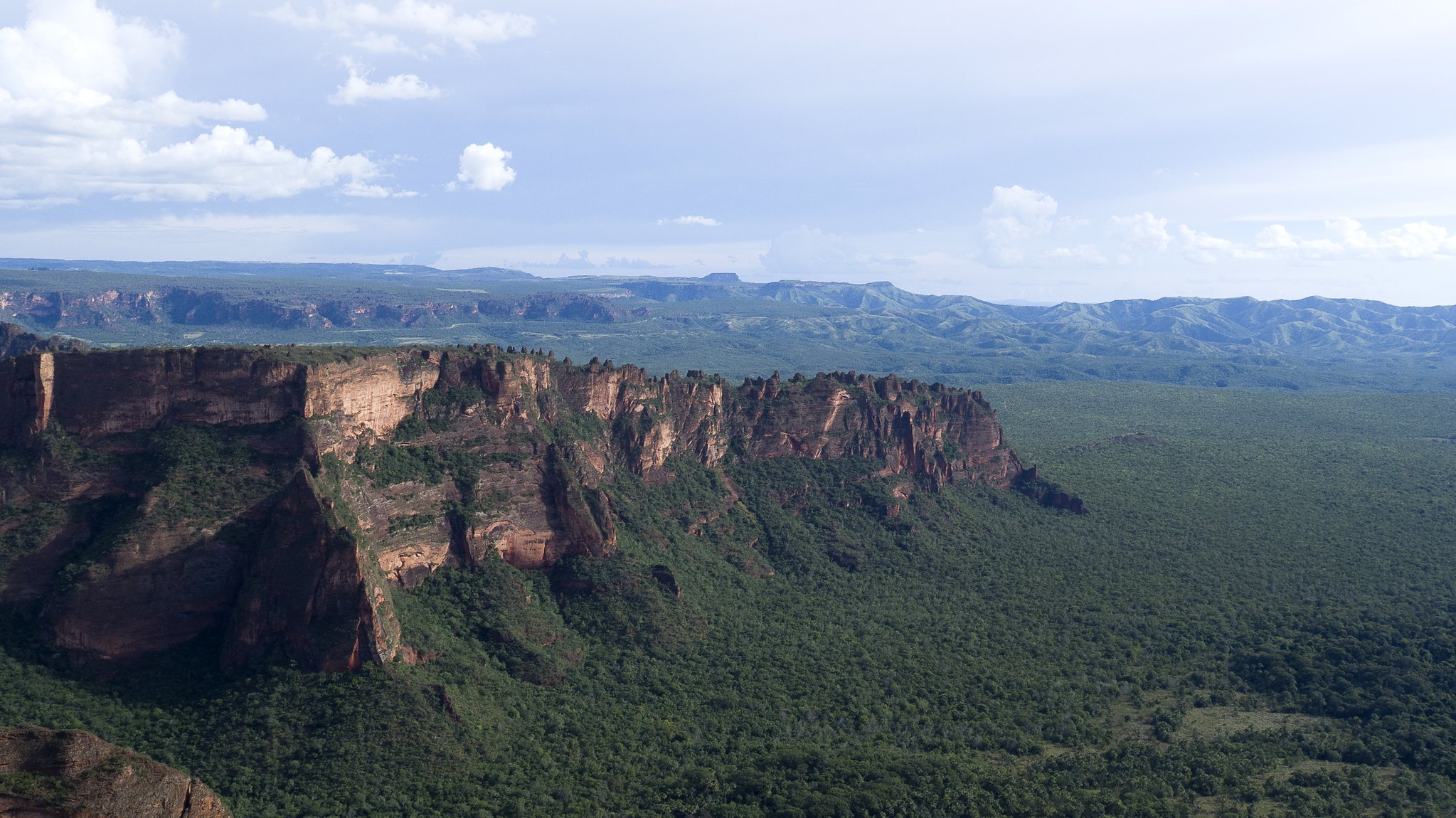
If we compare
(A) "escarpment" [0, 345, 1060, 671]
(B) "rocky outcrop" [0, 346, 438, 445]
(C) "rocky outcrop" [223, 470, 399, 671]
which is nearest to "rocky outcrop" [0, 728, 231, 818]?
(C) "rocky outcrop" [223, 470, 399, 671]

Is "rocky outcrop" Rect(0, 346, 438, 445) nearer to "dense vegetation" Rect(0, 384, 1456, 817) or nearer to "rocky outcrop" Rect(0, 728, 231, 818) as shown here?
"dense vegetation" Rect(0, 384, 1456, 817)

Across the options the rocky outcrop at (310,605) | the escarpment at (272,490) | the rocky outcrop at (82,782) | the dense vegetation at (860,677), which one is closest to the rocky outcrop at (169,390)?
the escarpment at (272,490)

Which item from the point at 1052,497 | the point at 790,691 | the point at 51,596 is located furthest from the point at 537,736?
the point at 1052,497

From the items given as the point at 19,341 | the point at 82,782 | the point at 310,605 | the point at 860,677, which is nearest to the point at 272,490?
the point at 310,605

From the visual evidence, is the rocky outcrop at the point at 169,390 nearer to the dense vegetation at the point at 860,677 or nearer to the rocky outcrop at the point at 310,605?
the dense vegetation at the point at 860,677

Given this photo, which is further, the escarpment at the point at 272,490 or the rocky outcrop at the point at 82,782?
the escarpment at the point at 272,490

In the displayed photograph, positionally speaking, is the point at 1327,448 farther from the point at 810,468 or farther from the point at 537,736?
the point at 537,736
